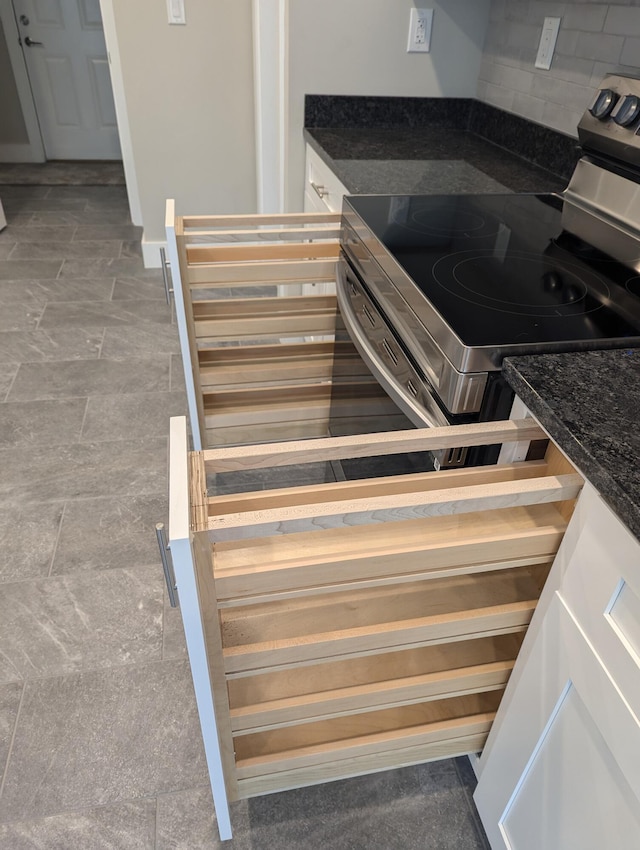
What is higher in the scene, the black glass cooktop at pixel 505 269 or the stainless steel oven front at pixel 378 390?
the black glass cooktop at pixel 505 269

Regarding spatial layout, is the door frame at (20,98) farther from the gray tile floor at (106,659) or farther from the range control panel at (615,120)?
the range control panel at (615,120)

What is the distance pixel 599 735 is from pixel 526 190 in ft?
4.25

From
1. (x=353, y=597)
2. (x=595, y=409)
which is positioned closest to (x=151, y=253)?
(x=353, y=597)

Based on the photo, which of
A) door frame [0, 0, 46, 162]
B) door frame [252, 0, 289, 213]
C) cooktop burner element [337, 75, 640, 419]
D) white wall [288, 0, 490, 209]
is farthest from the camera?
door frame [0, 0, 46, 162]

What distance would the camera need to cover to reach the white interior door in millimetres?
4512

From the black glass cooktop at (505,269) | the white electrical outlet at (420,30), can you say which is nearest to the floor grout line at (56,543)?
the black glass cooktop at (505,269)

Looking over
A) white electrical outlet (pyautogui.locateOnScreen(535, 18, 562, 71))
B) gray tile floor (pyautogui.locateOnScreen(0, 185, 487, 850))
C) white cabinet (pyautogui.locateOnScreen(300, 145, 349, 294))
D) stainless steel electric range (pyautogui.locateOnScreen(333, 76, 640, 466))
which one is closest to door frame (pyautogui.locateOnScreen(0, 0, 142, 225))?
gray tile floor (pyautogui.locateOnScreen(0, 185, 487, 850))

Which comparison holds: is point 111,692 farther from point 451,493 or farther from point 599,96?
point 599,96

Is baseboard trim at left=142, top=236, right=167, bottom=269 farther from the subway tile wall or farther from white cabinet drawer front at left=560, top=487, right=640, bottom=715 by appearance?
white cabinet drawer front at left=560, top=487, right=640, bottom=715

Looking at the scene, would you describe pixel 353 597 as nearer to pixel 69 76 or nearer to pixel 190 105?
pixel 190 105

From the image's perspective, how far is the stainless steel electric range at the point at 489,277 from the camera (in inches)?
34.9

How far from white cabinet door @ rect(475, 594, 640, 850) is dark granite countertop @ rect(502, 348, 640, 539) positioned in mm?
225

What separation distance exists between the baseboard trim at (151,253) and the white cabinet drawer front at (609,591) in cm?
301

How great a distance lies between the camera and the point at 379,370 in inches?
46.8
